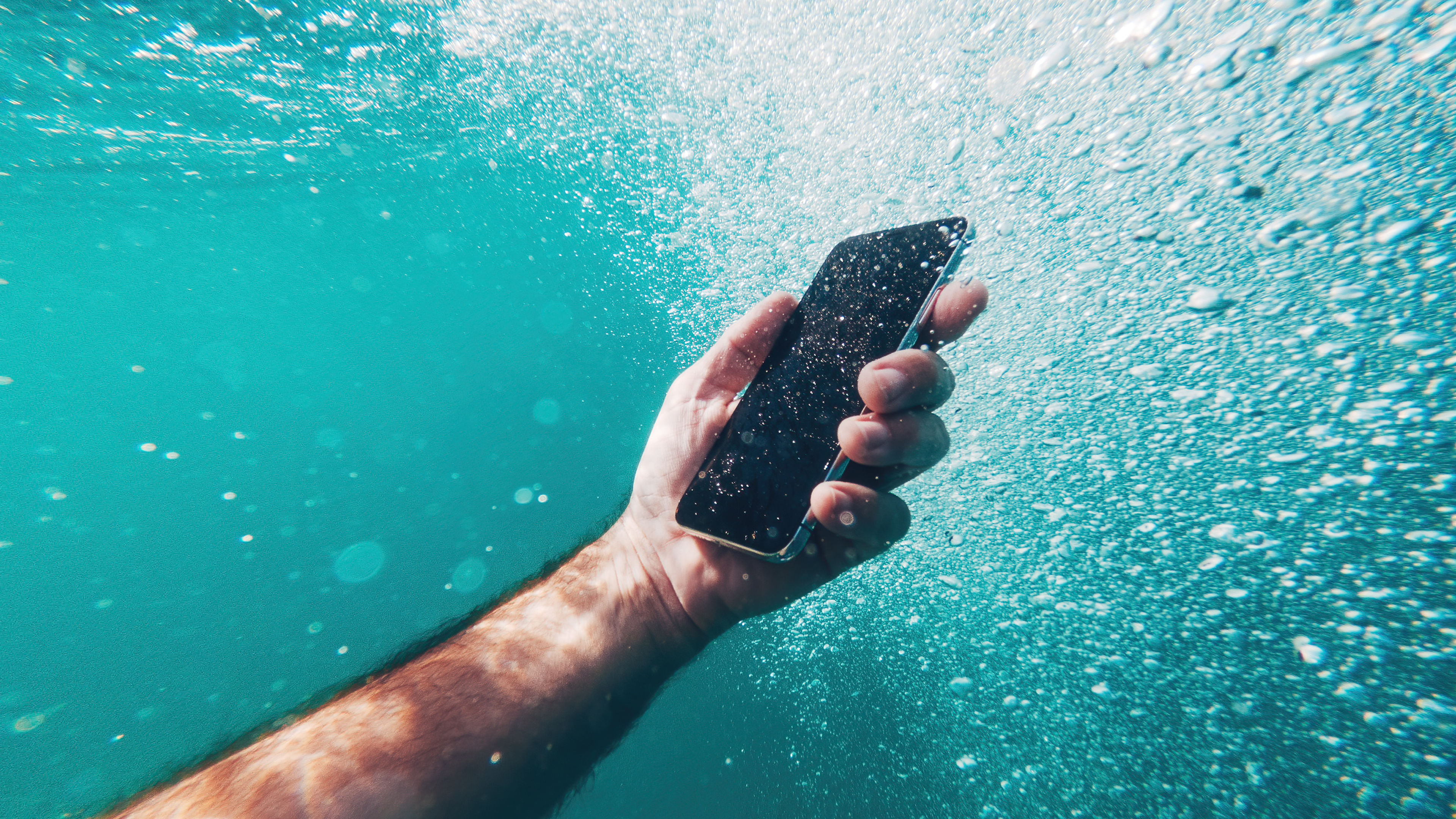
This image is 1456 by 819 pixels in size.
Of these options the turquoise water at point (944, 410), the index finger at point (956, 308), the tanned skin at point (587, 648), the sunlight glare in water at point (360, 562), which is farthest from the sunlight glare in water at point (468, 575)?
the index finger at point (956, 308)

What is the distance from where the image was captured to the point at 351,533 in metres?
9.67

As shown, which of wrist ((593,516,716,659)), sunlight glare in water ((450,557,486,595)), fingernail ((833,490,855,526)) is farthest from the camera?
sunlight glare in water ((450,557,486,595))

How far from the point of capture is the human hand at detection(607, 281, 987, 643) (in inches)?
38.1

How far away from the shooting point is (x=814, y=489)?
98 cm

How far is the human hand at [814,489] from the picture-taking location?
968mm

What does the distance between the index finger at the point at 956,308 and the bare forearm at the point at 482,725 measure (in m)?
1.03

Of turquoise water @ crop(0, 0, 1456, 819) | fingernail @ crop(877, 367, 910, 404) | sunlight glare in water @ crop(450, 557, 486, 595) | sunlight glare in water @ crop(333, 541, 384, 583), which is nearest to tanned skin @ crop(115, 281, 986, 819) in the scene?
fingernail @ crop(877, 367, 910, 404)

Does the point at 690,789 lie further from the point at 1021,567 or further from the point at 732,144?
the point at 732,144

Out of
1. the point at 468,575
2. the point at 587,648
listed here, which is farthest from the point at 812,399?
the point at 468,575

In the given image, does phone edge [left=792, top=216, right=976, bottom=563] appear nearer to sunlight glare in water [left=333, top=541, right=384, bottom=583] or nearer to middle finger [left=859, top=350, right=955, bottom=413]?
middle finger [left=859, top=350, right=955, bottom=413]

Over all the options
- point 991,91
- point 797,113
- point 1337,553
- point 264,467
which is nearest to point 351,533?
point 264,467

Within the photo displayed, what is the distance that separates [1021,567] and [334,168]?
537 inches

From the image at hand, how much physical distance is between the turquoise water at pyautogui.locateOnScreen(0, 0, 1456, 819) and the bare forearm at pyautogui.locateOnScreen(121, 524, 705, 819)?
1.25 ft

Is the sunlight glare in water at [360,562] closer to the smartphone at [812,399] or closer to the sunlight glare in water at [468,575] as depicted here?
the sunlight glare in water at [468,575]
